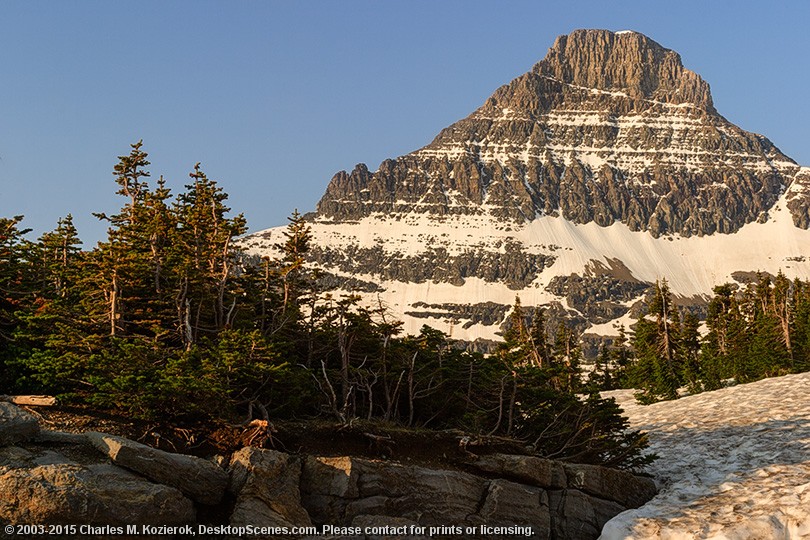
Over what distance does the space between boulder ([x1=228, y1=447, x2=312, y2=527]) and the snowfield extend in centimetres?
888

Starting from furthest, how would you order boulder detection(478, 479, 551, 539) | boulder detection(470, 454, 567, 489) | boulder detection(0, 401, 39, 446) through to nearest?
boulder detection(470, 454, 567, 489)
boulder detection(478, 479, 551, 539)
boulder detection(0, 401, 39, 446)

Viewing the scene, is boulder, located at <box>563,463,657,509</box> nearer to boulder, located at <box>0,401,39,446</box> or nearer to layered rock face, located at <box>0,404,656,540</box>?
layered rock face, located at <box>0,404,656,540</box>

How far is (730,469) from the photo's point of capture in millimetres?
26797

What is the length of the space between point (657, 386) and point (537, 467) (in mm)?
38944

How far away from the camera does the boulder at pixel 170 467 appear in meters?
19.7

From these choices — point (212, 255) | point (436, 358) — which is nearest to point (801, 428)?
point (436, 358)

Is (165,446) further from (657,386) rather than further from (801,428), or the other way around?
(657,386)

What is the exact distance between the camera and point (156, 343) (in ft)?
78.1

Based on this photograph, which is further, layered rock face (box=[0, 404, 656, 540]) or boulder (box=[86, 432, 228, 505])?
boulder (box=[86, 432, 228, 505])

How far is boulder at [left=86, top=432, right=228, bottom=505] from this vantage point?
1966cm

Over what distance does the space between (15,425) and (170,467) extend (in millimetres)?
3910

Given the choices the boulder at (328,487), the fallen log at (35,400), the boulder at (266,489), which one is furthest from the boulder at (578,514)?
the fallen log at (35,400)

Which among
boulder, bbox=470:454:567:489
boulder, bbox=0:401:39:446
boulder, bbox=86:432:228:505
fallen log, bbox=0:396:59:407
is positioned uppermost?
fallen log, bbox=0:396:59:407

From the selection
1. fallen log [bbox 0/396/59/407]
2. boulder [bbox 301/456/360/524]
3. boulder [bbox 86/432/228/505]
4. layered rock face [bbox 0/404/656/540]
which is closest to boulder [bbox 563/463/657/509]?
layered rock face [bbox 0/404/656/540]
